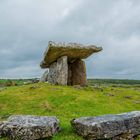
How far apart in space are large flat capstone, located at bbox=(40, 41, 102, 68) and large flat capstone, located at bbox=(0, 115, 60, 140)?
20554 mm

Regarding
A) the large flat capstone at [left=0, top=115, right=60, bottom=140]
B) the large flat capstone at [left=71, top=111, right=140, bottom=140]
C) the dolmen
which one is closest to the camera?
the large flat capstone at [left=0, top=115, right=60, bottom=140]

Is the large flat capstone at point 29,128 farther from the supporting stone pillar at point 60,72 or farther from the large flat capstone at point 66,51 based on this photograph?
the supporting stone pillar at point 60,72

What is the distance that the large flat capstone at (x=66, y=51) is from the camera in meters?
37.4

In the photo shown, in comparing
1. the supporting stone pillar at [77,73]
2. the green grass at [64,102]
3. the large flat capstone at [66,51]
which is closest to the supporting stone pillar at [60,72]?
the large flat capstone at [66,51]

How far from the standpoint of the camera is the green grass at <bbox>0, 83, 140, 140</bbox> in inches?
1120

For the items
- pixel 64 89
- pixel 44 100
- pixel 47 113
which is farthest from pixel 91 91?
pixel 47 113

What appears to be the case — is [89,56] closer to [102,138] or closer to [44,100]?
[44,100]

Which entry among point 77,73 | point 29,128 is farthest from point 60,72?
point 29,128

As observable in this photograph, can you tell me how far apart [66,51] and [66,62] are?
1194mm

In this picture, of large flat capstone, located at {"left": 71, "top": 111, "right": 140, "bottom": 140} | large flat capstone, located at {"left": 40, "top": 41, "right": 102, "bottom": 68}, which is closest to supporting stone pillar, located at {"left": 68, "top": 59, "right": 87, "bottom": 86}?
large flat capstone, located at {"left": 40, "top": 41, "right": 102, "bottom": 68}

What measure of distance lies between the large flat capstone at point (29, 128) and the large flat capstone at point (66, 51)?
67.4ft

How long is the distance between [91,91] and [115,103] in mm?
4848

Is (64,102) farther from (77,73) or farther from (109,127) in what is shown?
(109,127)

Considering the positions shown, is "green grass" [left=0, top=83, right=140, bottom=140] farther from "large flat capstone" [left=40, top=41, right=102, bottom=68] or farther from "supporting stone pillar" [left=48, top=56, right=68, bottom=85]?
"large flat capstone" [left=40, top=41, right=102, bottom=68]
